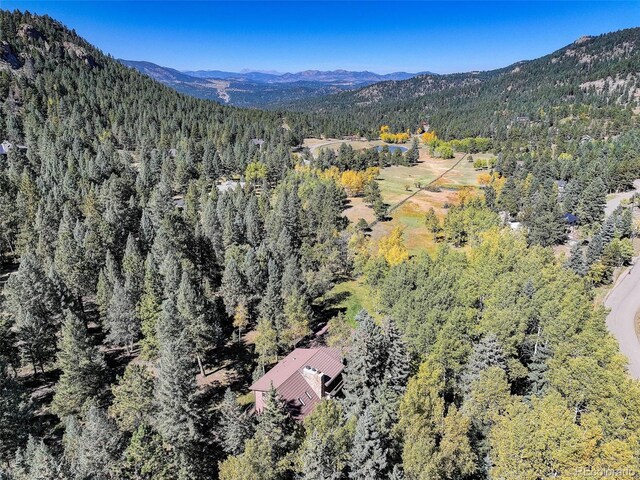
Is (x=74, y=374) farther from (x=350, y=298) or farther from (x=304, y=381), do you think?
(x=350, y=298)

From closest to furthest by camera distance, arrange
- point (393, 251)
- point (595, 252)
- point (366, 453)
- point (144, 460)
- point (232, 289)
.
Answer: point (366, 453)
point (144, 460)
point (232, 289)
point (393, 251)
point (595, 252)

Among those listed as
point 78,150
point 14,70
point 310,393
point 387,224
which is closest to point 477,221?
point 387,224

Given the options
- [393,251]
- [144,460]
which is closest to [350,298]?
[393,251]

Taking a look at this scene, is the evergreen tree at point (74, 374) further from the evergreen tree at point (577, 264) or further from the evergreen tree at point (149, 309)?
the evergreen tree at point (577, 264)

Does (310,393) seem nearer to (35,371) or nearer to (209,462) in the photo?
(209,462)

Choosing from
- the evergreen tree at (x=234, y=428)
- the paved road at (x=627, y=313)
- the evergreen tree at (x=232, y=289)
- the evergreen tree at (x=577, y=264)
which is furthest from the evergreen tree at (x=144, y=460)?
the evergreen tree at (x=577, y=264)

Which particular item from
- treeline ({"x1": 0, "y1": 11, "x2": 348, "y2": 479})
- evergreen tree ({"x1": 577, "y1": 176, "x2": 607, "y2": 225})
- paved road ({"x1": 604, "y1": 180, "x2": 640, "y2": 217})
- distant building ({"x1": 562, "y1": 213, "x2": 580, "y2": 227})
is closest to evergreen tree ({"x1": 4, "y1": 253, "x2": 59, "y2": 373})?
treeline ({"x1": 0, "y1": 11, "x2": 348, "y2": 479})
